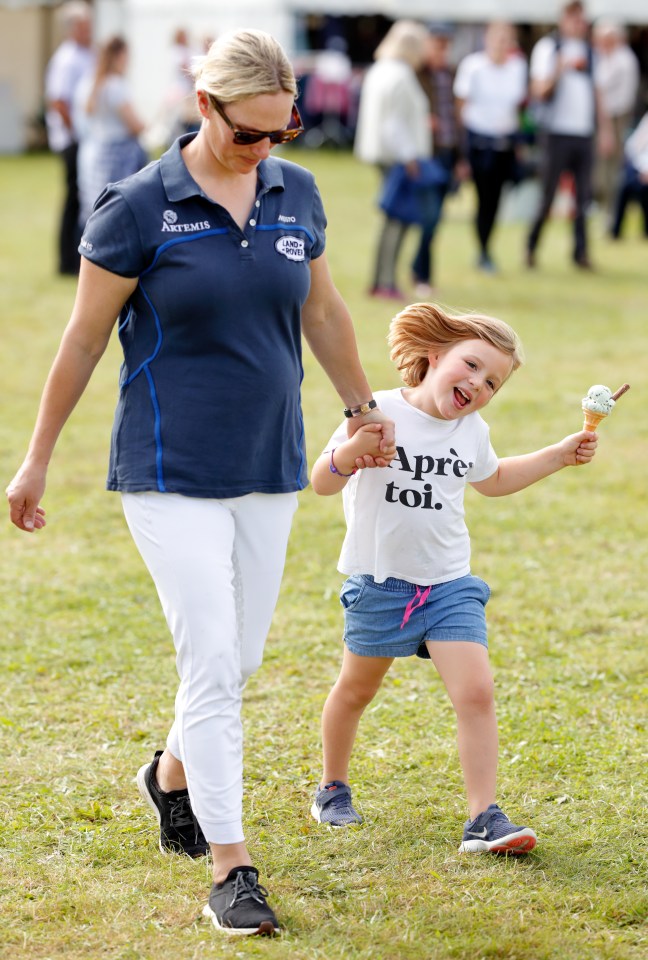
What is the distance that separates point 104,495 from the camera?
6578mm

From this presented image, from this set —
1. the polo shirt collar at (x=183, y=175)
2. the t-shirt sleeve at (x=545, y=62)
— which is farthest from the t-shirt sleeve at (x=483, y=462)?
the t-shirt sleeve at (x=545, y=62)

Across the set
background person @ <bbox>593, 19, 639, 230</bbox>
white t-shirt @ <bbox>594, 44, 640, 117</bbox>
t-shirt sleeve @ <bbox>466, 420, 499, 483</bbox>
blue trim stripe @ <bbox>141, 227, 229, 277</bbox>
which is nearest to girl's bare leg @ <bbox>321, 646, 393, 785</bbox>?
t-shirt sleeve @ <bbox>466, 420, 499, 483</bbox>

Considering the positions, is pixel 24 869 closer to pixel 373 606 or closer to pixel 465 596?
pixel 373 606

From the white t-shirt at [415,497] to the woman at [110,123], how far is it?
7855 millimetres

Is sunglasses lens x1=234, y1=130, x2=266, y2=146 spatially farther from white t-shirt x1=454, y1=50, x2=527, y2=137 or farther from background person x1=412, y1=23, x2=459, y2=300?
white t-shirt x1=454, y1=50, x2=527, y2=137

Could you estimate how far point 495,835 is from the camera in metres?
3.34

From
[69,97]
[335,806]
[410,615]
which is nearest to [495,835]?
[335,806]

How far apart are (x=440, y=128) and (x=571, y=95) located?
1823mm

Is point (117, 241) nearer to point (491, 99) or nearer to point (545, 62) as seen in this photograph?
point (491, 99)

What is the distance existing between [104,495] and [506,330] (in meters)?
3.51

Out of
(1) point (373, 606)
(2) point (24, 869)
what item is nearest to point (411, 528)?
(1) point (373, 606)

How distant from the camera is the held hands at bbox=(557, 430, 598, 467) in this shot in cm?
344

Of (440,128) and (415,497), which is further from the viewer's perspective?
(440,128)

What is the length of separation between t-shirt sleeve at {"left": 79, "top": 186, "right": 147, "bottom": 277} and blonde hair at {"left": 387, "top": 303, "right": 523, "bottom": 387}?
2.72 feet
